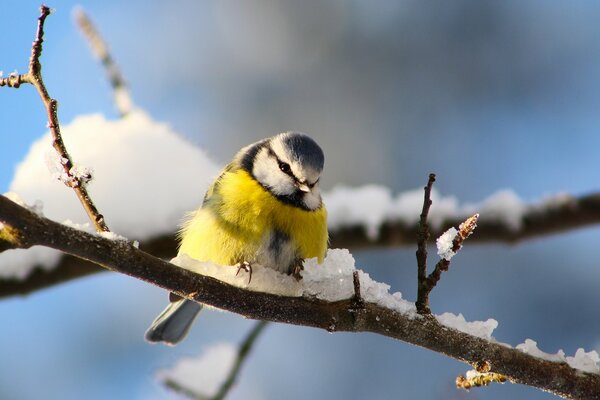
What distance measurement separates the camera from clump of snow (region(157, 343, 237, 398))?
116 inches

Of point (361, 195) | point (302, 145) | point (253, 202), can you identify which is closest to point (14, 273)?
point (253, 202)

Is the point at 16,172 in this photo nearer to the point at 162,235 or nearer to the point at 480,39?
the point at 162,235

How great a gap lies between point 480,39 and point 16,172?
434cm

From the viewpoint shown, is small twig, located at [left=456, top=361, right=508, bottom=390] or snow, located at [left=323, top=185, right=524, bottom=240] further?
snow, located at [left=323, top=185, right=524, bottom=240]

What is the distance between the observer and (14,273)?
106 inches

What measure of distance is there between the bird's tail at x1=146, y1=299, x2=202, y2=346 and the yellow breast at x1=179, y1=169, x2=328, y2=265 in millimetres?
423

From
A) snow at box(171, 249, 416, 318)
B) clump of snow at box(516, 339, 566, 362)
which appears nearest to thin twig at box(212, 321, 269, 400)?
snow at box(171, 249, 416, 318)

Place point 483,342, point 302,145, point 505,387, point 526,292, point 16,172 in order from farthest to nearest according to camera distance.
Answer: point 526,292
point 505,387
point 16,172
point 302,145
point 483,342

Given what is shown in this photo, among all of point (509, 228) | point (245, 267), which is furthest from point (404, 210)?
point (245, 267)

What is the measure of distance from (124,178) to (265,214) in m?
0.98

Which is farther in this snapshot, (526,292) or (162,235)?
(526,292)

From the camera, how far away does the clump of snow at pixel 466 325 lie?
2.01m

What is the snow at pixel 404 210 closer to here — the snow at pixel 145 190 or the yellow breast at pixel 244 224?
the snow at pixel 145 190

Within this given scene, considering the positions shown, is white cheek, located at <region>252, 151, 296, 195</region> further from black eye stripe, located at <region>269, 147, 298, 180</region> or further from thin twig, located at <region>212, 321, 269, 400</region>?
thin twig, located at <region>212, 321, 269, 400</region>
